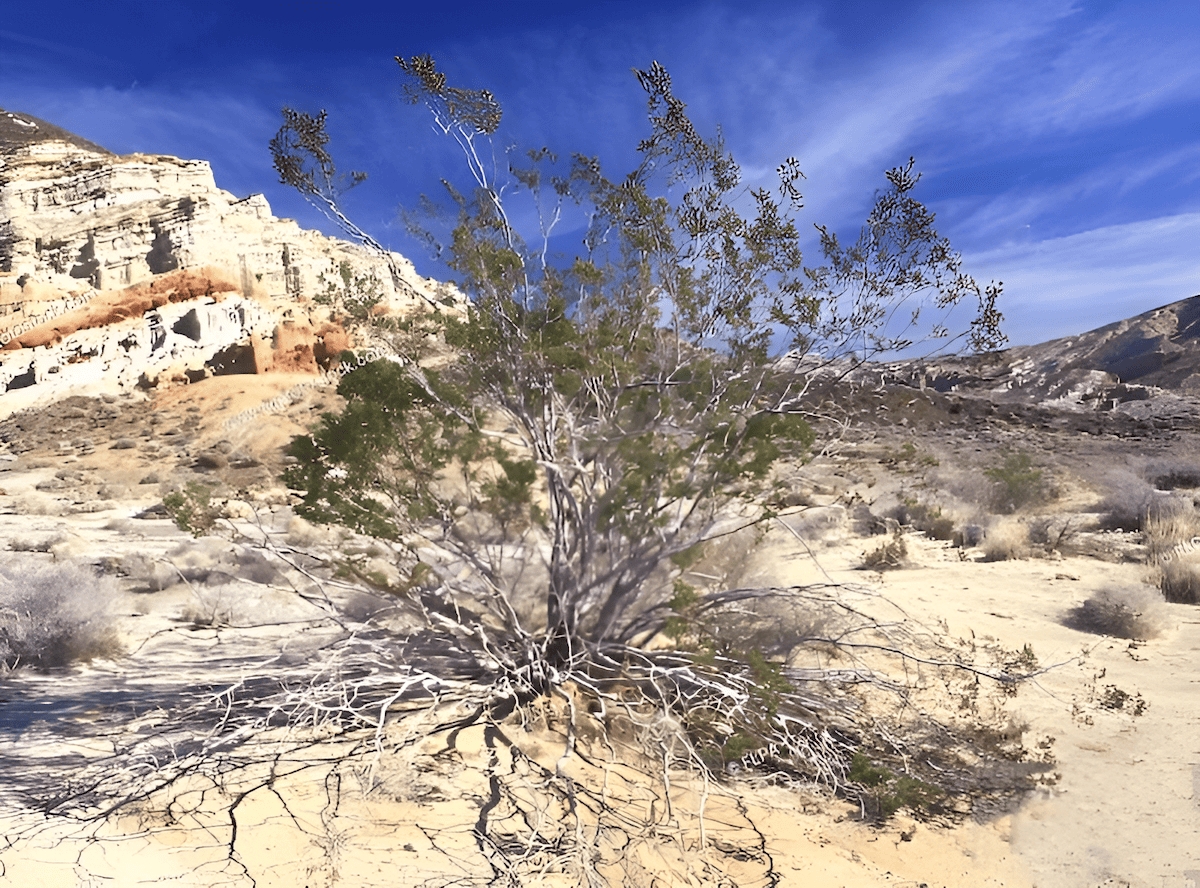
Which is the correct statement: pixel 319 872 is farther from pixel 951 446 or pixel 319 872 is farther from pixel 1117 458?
pixel 951 446

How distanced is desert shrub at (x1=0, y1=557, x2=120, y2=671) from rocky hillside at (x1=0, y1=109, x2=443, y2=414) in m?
22.0

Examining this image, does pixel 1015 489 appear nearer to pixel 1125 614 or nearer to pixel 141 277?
pixel 1125 614

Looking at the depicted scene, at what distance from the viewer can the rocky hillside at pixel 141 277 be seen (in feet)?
96.9

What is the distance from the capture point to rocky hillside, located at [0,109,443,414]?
2953 centimetres

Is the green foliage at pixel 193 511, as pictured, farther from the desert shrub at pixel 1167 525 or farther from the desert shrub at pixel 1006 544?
the desert shrub at pixel 1167 525

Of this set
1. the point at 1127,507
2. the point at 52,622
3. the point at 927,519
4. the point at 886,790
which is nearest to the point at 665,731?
the point at 886,790

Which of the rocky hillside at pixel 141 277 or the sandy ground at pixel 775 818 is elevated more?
the rocky hillside at pixel 141 277

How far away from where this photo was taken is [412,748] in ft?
12.9

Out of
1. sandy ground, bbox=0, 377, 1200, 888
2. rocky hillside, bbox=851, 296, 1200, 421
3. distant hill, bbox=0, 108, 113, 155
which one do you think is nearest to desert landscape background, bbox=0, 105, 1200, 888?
sandy ground, bbox=0, 377, 1200, 888

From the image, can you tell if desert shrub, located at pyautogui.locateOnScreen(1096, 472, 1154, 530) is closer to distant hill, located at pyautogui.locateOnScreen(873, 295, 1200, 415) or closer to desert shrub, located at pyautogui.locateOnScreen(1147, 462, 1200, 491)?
desert shrub, located at pyautogui.locateOnScreen(1147, 462, 1200, 491)

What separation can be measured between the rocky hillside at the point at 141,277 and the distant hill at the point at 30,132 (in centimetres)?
777

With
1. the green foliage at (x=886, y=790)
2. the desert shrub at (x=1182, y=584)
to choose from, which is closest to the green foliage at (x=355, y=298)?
the green foliage at (x=886, y=790)

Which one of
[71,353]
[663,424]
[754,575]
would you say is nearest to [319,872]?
[663,424]

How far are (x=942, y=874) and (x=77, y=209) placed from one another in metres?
47.7
